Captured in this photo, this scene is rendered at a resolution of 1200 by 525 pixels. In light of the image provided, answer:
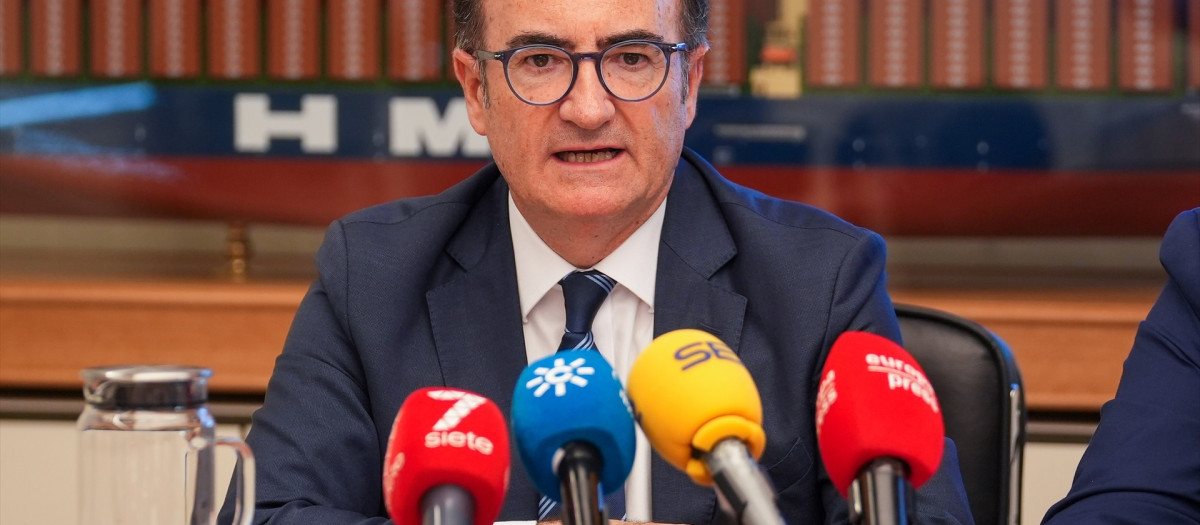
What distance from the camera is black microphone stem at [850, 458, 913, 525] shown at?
2.65 feet

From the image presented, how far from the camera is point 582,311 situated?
65.2 inches

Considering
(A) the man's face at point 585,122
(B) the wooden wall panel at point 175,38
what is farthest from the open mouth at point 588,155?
(B) the wooden wall panel at point 175,38

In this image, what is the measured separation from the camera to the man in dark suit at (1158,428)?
1353 millimetres

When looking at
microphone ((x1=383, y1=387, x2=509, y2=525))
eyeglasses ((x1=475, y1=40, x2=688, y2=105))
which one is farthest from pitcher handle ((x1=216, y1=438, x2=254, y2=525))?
eyeglasses ((x1=475, y1=40, x2=688, y2=105))

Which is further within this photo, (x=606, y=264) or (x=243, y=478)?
(x=606, y=264)

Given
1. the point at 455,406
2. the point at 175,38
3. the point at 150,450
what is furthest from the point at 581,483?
the point at 175,38

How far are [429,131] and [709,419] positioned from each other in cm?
221

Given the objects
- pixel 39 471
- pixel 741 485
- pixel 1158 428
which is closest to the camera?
pixel 741 485

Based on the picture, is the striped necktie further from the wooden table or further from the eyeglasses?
the wooden table

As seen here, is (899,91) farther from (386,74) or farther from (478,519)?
(478,519)

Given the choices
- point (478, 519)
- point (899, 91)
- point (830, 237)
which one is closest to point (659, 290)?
point (830, 237)

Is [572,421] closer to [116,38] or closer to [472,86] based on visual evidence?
[472,86]

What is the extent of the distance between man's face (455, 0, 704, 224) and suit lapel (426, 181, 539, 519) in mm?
151

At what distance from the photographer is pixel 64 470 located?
2752mm
